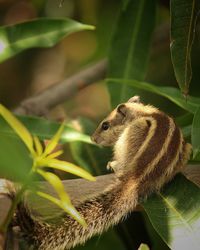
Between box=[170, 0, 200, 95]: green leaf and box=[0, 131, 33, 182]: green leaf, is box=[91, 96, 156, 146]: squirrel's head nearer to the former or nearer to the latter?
box=[170, 0, 200, 95]: green leaf

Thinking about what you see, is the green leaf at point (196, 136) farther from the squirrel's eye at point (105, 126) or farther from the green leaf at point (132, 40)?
the green leaf at point (132, 40)

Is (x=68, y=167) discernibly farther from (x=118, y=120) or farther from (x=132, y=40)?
(x=132, y=40)

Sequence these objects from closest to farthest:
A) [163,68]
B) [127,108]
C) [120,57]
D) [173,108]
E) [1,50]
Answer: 1. [127,108]
2. [1,50]
3. [120,57]
4. [173,108]
5. [163,68]

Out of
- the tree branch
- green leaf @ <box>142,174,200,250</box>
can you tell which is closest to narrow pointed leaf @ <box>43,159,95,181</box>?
green leaf @ <box>142,174,200,250</box>

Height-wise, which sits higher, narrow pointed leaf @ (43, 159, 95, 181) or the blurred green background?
narrow pointed leaf @ (43, 159, 95, 181)

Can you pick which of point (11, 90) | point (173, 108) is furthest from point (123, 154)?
point (11, 90)

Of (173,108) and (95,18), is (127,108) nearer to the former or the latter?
(173,108)
